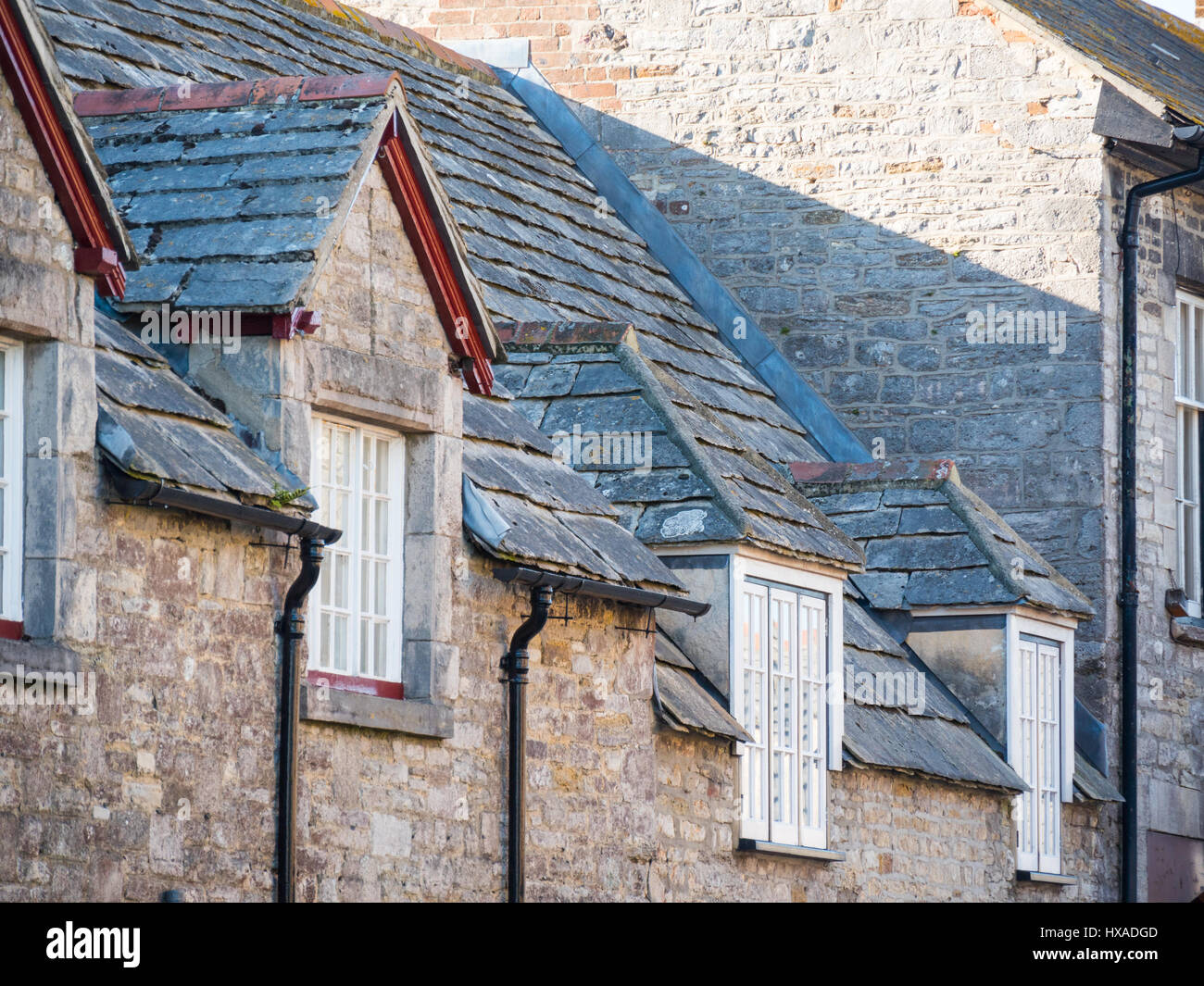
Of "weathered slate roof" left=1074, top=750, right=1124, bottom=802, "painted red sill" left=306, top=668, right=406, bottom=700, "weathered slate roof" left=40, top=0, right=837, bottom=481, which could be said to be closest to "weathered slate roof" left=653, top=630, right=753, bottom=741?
"painted red sill" left=306, top=668, right=406, bottom=700

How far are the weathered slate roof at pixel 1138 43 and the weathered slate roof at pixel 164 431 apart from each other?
968 cm

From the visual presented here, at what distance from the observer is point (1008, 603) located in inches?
597

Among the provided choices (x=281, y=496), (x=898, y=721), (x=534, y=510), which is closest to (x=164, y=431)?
(x=281, y=496)

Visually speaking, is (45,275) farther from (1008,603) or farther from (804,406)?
(804,406)

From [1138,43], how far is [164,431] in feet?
41.6

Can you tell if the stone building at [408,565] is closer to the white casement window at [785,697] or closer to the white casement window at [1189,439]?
the white casement window at [785,697]

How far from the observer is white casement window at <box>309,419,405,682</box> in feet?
32.6

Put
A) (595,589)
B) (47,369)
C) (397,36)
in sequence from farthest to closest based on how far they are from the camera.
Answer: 1. (397,36)
2. (595,589)
3. (47,369)

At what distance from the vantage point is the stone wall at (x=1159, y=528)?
1714 centimetres

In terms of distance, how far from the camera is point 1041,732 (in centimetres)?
1574

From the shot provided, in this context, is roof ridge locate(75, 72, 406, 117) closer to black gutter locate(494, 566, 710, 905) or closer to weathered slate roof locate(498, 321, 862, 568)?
black gutter locate(494, 566, 710, 905)

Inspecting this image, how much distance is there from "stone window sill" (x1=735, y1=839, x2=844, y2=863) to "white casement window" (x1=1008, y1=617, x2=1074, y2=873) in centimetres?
249

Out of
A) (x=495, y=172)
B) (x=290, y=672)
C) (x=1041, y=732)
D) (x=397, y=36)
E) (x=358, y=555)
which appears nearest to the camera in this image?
(x=290, y=672)

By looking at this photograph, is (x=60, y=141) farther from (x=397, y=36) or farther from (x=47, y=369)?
(x=397, y=36)
